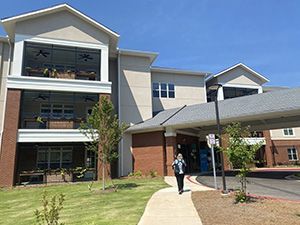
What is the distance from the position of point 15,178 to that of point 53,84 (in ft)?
25.5

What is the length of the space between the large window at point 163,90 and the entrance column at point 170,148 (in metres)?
7.48

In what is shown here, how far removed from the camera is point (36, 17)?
70.0 ft

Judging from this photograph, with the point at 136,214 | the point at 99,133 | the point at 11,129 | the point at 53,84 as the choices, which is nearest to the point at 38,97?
the point at 53,84

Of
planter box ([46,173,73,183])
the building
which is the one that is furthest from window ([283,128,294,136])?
planter box ([46,173,73,183])

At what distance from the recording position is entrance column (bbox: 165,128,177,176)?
69.5 feet

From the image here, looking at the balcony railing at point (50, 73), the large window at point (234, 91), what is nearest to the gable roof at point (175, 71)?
the large window at point (234, 91)

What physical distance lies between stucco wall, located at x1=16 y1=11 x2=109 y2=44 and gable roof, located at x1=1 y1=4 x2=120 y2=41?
280mm

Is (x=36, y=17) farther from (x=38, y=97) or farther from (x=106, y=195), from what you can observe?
(x=106, y=195)

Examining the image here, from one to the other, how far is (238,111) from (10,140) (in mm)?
16875

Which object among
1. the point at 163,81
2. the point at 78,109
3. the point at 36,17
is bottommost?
the point at 78,109

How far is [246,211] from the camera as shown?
8445 millimetres

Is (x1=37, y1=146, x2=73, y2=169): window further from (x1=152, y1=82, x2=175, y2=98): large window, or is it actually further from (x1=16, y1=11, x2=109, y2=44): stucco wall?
(x1=152, y1=82, x2=175, y2=98): large window

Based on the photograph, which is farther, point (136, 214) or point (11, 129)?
point (11, 129)

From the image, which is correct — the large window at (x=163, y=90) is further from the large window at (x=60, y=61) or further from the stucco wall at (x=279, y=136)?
the stucco wall at (x=279, y=136)
